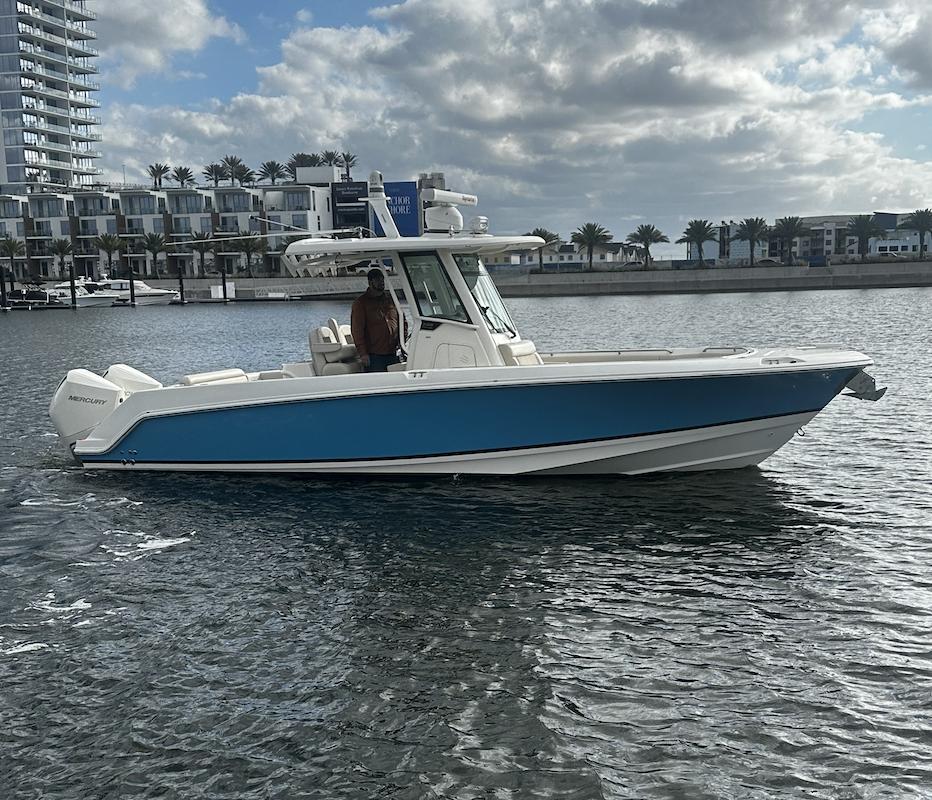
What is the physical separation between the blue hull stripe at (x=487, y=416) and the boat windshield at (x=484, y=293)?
144cm

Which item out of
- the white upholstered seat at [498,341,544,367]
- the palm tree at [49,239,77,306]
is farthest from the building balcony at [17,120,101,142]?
the white upholstered seat at [498,341,544,367]

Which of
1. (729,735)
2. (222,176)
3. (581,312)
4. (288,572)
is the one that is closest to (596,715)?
(729,735)

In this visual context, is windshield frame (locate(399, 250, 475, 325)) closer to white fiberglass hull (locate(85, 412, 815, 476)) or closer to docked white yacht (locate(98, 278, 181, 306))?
white fiberglass hull (locate(85, 412, 815, 476))

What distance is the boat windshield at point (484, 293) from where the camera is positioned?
11.0 meters

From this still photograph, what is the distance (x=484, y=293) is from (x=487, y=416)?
1884mm

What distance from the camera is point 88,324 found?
59375 millimetres

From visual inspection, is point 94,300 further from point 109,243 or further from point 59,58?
point 59,58

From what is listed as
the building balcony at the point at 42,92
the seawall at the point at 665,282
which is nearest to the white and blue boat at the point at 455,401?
the seawall at the point at 665,282

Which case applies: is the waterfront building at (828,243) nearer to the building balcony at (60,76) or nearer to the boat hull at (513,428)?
the building balcony at (60,76)

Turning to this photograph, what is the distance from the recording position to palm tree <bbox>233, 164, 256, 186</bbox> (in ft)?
479

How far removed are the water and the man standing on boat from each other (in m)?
1.67

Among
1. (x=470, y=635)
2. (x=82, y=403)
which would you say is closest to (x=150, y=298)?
(x=82, y=403)

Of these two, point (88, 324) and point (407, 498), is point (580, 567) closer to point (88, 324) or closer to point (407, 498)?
point (407, 498)

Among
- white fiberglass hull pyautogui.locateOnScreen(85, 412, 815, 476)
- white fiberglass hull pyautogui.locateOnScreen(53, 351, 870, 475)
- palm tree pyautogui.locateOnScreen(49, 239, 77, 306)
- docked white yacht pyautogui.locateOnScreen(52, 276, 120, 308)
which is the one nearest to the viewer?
white fiberglass hull pyautogui.locateOnScreen(53, 351, 870, 475)
